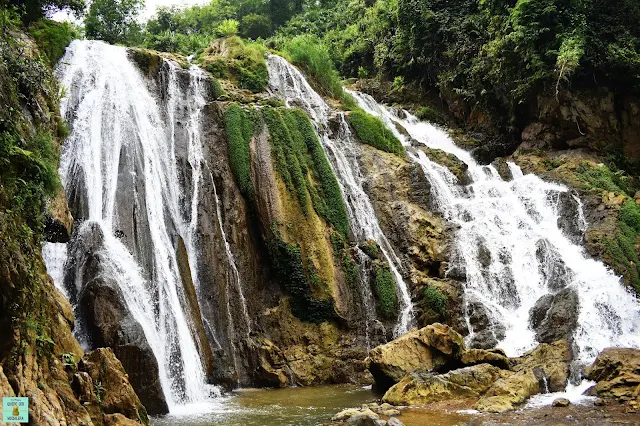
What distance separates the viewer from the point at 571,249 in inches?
780

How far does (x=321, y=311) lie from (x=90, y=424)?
1029cm

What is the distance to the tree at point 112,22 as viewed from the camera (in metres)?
30.3

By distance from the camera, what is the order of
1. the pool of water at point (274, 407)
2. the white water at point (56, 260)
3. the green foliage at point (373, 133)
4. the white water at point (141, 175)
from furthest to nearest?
the green foliage at point (373, 133)
the white water at point (141, 175)
the white water at point (56, 260)
the pool of water at point (274, 407)

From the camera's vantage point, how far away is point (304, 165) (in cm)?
2100

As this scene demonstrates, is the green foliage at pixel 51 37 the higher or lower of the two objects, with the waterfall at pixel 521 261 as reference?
higher

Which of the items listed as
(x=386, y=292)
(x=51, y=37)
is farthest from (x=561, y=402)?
(x=51, y=37)

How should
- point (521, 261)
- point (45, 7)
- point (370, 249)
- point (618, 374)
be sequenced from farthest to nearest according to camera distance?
point (521, 261) < point (370, 249) < point (45, 7) < point (618, 374)

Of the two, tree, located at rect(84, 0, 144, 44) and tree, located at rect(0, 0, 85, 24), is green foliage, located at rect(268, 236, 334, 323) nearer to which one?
tree, located at rect(0, 0, 85, 24)

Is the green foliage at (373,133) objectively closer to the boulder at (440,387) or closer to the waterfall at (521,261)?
the waterfall at (521,261)

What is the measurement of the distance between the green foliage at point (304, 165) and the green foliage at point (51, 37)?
25.7 ft

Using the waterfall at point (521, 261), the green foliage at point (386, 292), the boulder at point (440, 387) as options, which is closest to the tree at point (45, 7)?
the green foliage at point (386, 292)

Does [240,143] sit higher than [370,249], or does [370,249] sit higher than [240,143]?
[240,143]

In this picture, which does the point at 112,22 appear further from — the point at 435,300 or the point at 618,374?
the point at 618,374

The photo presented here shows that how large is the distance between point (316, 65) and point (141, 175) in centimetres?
1423
